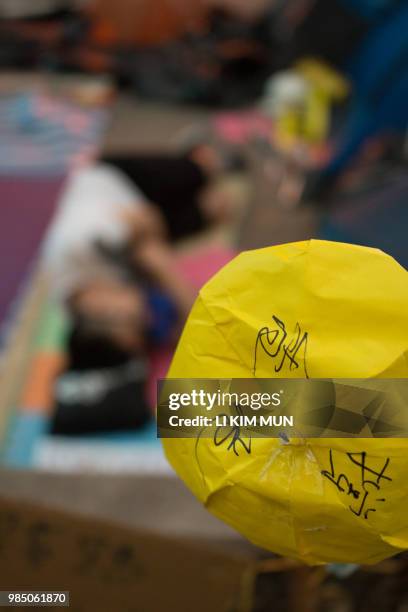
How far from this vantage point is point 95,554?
17.5 inches

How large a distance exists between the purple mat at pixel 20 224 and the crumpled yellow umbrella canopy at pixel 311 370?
1120 mm

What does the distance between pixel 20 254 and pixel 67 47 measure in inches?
54.9

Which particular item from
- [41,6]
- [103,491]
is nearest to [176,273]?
Result: [103,491]

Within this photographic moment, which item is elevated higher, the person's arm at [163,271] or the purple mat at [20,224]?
the purple mat at [20,224]

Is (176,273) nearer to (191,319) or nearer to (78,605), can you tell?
(78,605)

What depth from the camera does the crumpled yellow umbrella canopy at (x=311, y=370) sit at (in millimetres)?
255

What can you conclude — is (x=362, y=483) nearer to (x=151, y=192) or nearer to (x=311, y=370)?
(x=311, y=370)

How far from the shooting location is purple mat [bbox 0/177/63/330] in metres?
1.46

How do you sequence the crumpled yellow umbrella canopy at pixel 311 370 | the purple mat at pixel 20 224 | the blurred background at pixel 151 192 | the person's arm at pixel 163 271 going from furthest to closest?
the purple mat at pixel 20 224
the person's arm at pixel 163 271
the blurred background at pixel 151 192
the crumpled yellow umbrella canopy at pixel 311 370

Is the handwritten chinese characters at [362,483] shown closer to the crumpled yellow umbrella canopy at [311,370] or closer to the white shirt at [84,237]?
the crumpled yellow umbrella canopy at [311,370]

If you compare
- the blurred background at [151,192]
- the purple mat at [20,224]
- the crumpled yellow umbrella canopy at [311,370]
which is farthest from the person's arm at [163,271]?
the crumpled yellow umbrella canopy at [311,370]

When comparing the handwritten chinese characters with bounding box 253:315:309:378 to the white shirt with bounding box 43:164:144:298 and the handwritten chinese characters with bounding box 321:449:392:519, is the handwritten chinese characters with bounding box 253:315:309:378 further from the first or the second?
the white shirt with bounding box 43:164:144:298

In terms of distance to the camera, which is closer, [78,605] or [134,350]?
[78,605]

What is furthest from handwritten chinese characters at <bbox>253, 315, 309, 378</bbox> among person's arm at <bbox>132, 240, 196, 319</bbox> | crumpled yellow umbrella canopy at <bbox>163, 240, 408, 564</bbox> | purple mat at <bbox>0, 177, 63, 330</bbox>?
purple mat at <bbox>0, 177, 63, 330</bbox>
